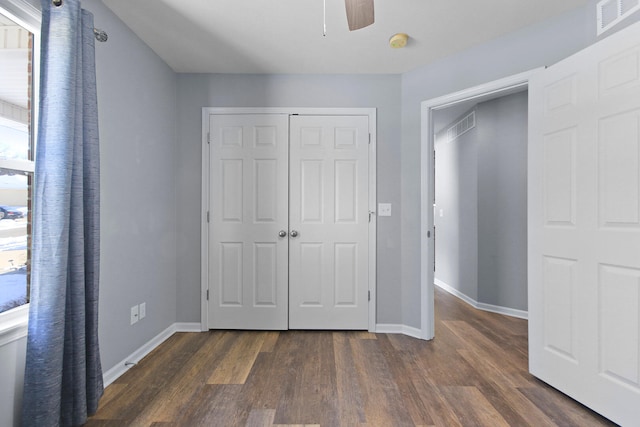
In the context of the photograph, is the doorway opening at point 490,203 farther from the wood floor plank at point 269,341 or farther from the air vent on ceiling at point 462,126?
the wood floor plank at point 269,341

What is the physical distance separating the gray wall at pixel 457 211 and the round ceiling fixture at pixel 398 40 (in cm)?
181

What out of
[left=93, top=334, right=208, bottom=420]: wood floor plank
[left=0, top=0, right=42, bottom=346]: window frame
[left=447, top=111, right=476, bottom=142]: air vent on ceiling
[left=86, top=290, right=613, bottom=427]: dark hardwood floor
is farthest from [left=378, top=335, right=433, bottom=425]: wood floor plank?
[left=447, top=111, right=476, bottom=142]: air vent on ceiling

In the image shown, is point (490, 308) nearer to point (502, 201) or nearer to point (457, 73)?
point (502, 201)

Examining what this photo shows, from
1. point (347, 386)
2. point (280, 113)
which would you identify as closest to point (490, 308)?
point (347, 386)

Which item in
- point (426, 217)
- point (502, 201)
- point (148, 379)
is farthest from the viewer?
point (502, 201)

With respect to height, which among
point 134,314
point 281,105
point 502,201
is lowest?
point 134,314

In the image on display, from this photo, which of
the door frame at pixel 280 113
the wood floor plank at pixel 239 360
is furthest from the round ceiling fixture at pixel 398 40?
the wood floor plank at pixel 239 360

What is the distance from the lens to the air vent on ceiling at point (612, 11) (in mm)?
1659

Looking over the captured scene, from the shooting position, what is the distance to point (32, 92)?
1518mm

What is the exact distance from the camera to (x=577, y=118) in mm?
1752

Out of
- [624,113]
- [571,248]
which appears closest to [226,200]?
[571,248]

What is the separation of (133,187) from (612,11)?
10.5 ft

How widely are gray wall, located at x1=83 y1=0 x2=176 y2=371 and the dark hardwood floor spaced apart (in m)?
0.30

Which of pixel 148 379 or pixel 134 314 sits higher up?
pixel 134 314
